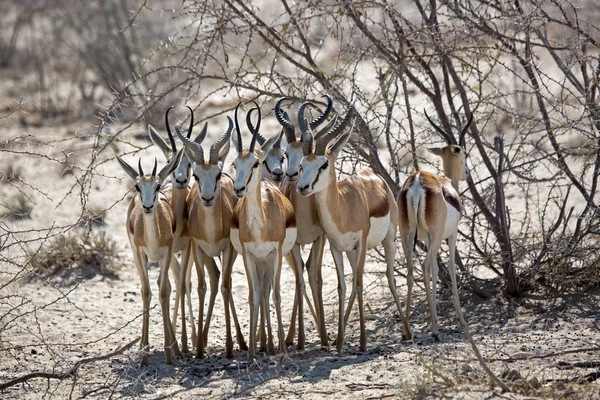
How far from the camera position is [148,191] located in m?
7.14

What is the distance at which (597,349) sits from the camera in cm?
641

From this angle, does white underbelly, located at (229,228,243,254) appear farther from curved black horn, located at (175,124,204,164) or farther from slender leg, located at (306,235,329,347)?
slender leg, located at (306,235,329,347)

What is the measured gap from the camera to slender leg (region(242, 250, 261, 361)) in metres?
7.40

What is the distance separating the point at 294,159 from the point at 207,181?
744 mm

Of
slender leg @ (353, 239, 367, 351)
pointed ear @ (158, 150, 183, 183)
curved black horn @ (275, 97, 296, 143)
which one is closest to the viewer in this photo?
pointed ear @ (158, 150, 183, 183)

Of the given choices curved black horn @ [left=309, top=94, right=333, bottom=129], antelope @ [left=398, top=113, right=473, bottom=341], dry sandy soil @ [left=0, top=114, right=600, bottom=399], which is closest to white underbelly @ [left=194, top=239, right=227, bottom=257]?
dry sandy soil @ [left=0, top=114, right=600, bottom=399]

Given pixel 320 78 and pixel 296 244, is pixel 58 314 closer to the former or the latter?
pixel 296 244

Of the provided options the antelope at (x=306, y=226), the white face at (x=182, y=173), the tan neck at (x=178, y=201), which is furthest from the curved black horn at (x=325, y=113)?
the tan neck at (x=178, y=201)

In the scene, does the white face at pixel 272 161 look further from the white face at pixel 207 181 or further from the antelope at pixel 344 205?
the white face at pixel 207 181

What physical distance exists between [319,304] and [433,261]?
1092 mm

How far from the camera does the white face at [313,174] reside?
23.4ft

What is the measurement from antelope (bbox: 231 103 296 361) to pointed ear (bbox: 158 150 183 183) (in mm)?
527

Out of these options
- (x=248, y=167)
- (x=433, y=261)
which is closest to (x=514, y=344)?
(x=433, y=261)

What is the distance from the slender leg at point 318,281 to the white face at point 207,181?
1232mm
